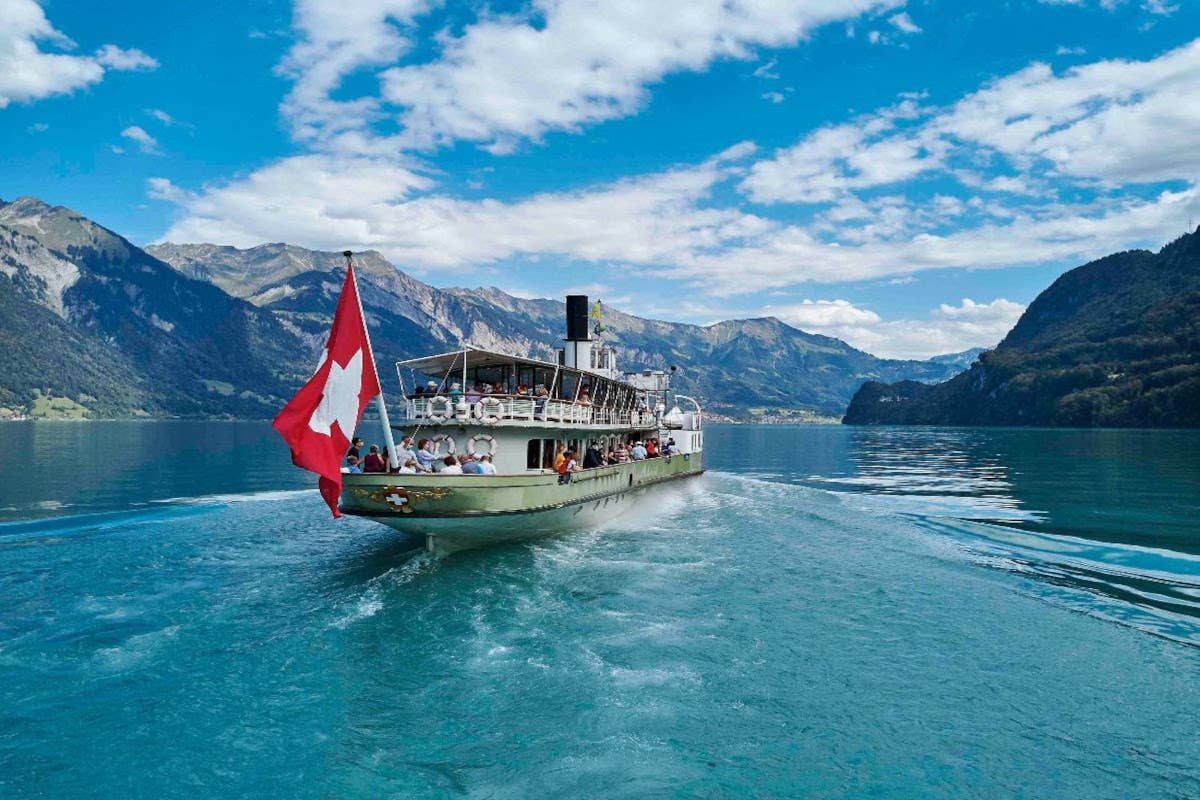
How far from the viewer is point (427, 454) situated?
2488cm

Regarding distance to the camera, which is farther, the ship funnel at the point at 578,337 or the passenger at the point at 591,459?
the ship funnel at the point at 578,337

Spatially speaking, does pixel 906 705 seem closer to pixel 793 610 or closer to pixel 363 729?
pixel 793 610

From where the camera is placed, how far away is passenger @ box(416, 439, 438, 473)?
A: 80.5 feet

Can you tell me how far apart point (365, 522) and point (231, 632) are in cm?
1538

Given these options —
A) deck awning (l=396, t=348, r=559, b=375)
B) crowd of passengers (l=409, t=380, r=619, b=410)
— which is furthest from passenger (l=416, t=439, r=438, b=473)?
deck awning (l=396, t=348, r=559, b=375)

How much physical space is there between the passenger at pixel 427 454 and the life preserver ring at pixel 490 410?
2269 millimetres

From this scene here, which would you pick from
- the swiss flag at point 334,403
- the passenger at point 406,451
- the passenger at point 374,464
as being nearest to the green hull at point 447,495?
the passenger at point 374,464

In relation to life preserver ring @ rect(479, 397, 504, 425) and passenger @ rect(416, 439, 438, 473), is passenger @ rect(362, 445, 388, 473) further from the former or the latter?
life preserver ring @ rect(479, 397, 504, 425)

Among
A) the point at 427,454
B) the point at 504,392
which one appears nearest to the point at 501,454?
the point at 504,392

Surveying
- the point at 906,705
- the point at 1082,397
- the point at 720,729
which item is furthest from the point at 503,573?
the point at 1082,397

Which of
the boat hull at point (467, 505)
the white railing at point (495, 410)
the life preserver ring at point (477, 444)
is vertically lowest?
the boat hull at point (467, 505)

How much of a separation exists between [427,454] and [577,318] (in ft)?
62.5

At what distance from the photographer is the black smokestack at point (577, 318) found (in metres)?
41.5

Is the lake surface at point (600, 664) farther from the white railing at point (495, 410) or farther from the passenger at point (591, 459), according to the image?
the white railing at point (495, 410)
